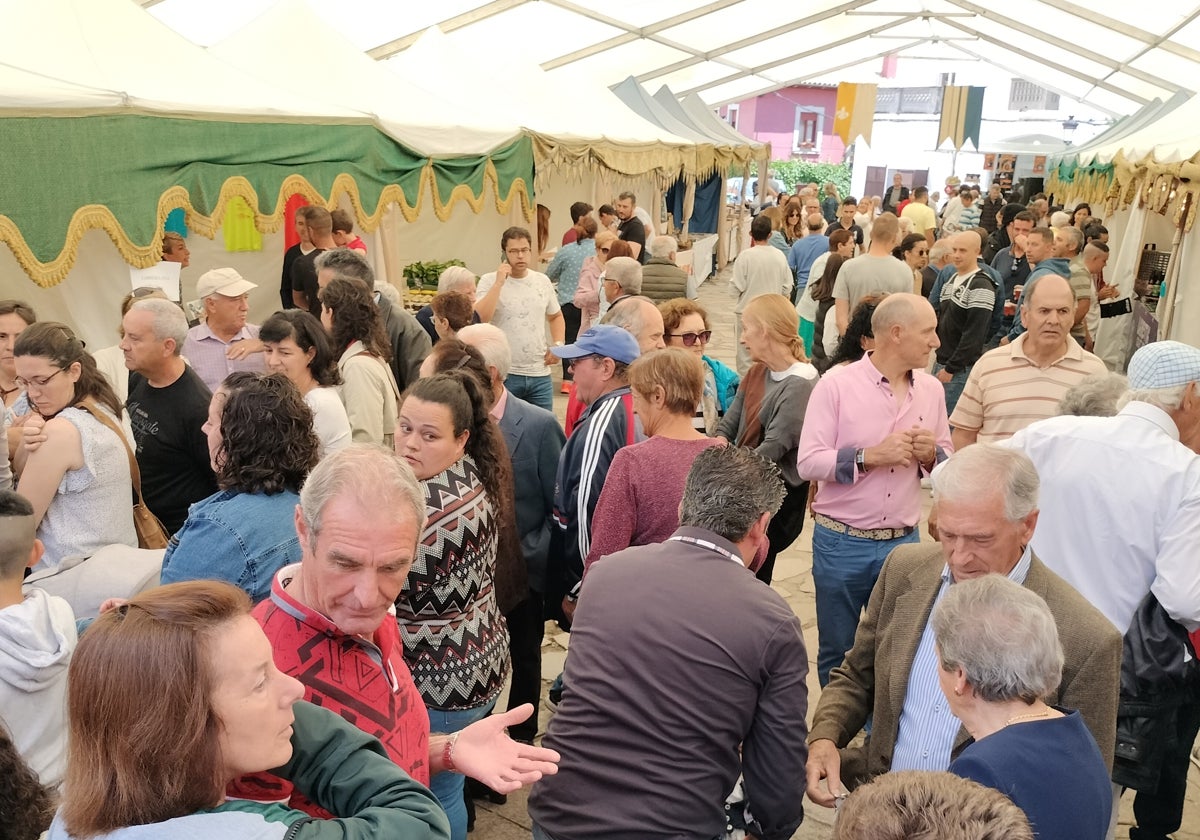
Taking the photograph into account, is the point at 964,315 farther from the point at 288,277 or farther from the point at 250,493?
the point at 250,493

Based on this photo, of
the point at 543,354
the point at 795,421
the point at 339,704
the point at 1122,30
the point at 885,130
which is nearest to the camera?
the point at 339,704

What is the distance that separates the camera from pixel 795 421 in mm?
4297

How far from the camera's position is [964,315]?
7.09 metres

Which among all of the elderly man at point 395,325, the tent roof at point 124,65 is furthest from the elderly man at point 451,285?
the tent roof at point 124,65

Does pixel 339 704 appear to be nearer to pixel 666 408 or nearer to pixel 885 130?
pixel 666 408

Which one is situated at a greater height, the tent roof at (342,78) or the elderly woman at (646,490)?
the tent roof at (342,78)

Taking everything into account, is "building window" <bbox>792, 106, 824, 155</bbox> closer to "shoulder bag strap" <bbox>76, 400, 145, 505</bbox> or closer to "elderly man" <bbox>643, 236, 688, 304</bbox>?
"elderly man" <bbox>643, 236, 688, 304</bbox>

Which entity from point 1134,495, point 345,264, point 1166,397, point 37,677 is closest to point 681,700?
point 1134,495

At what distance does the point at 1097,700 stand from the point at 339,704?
1.57 m

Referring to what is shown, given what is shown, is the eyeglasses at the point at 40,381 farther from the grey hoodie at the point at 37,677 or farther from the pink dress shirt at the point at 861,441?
the pink dress shirt at the point at 861,441

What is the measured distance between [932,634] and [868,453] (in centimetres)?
138

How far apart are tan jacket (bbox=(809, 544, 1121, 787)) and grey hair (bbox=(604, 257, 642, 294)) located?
4266mm

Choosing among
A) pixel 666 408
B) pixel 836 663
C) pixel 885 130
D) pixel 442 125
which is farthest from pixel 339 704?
pixel 885 130

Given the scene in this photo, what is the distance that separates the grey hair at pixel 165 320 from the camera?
12.7 ft
